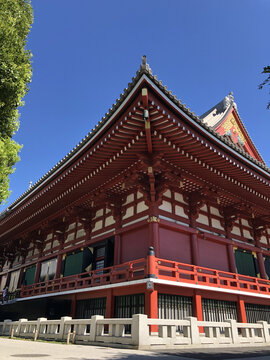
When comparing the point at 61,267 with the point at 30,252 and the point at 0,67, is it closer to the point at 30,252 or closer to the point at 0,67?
the point at 30,252

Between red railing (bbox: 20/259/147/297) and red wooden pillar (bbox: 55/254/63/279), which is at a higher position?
red wooden pillar (bbox: 55/254/63/279)

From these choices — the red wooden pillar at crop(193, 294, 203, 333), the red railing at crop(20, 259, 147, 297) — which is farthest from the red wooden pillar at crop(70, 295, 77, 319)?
the red wooden pillar at crop(193, 294, 203, 333)

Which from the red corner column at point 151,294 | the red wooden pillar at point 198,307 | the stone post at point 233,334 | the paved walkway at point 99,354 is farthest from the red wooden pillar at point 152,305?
the paved walkway at point 99,354

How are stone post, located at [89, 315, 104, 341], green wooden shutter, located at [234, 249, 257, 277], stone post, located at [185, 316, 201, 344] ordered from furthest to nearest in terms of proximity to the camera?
green wooden shutter, located at [234, 249, 257, 277]
stone post, located at [89, 315, 104, 341]
stone post, located at [185, 316, 201, 344]

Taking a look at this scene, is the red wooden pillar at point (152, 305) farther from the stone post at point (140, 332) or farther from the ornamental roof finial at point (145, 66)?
the ornamental roof finial at point (145, 66)

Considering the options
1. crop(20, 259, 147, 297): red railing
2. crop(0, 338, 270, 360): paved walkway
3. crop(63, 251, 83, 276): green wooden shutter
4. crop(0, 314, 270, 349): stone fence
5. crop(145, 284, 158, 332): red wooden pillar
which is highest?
crop(63, 251, 83, 276): green wooden shutter

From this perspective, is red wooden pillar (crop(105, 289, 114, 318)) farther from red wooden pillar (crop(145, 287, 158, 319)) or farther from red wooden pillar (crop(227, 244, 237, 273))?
red wooden pillar (crop(227, 244, 237, 273))

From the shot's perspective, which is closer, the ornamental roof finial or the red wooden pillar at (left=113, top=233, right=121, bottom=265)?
the ornamental roof finial

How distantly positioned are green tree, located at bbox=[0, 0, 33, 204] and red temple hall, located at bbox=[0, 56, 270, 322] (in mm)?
2840

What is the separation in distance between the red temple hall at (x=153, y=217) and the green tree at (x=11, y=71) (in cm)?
284

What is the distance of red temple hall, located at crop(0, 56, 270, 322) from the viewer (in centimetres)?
969

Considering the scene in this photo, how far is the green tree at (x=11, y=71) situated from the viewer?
26.2 feet

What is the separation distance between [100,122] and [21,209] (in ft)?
31.3

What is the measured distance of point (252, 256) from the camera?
50.4 feet
